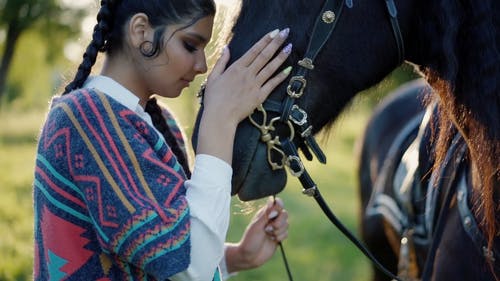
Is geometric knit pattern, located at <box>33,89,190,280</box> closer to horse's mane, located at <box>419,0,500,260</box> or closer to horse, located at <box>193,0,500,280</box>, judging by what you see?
horse, located at <box>193,0,500,280</box>

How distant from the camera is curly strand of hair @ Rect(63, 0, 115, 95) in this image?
1.82 metres

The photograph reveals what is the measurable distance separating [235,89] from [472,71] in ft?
2.10

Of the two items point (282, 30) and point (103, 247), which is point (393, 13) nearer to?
point (282, 30)

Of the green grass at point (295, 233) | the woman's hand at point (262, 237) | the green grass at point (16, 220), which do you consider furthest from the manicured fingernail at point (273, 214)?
the green grass at point (16, 220)

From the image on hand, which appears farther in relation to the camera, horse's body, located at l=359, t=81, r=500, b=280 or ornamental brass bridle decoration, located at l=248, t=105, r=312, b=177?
horse's body, located at l=359, t=81, r=500, b=280

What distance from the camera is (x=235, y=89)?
73.2 inches

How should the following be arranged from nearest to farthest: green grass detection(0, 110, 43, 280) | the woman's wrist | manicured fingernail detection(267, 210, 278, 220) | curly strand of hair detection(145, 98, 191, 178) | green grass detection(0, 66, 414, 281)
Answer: the woman's wrist → curly strand of hair detection(145, 98, 191, 178) → manicured fingernail detection(267, 210, 278, 220) → green grass detection(0, 110, 43, 280) → green grass detection(0, 66, 414, 281)

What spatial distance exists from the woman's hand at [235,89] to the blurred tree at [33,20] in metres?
3.69

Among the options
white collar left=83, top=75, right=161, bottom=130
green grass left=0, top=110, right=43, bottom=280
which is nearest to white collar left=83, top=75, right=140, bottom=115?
white collar left=83, top=75, right=161, bottom=130

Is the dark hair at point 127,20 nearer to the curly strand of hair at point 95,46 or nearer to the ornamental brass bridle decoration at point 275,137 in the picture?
the curly strand of hair at point 95,46

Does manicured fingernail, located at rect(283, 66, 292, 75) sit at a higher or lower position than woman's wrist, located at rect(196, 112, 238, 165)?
higher

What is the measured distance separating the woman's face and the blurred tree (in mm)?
3631

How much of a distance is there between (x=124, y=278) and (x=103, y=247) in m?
0.11

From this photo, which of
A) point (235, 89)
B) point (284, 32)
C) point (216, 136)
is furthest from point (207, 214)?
point (284, 32)
